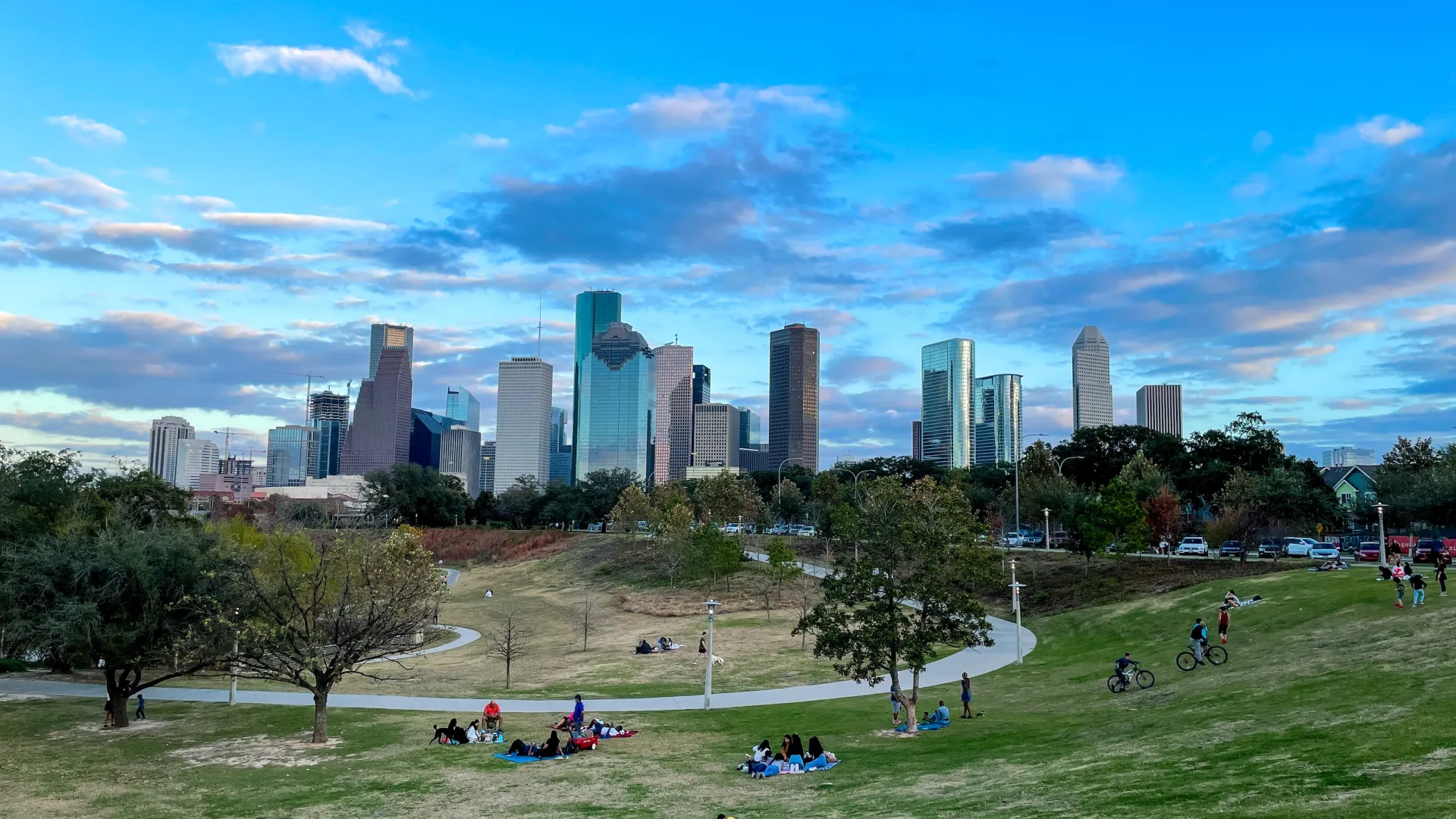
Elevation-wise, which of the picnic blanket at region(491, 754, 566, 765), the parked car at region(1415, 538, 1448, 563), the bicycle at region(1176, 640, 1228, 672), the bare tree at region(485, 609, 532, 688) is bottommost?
the bare tree at region(485, 609, 532, 688)

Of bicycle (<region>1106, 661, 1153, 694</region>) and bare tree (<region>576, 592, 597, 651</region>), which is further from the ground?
bicycle (<region>1106, 661, 1153, 694</region>)

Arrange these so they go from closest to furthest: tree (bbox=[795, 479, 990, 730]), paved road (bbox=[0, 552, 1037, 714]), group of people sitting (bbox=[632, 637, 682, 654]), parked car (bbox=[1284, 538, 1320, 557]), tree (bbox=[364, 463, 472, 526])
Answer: tree (bbox=[795, 479, 990, 730]) → paved road (bbox=[0, 552, 1037, 714]) → group of people sitting (bbox=[632, 637, 682, 654]) → parked car (bbox=[1284, 538, 1320, 557]) → tree (bbox=[364, 463, 472, 526])

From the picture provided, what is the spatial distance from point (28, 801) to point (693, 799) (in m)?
16.9

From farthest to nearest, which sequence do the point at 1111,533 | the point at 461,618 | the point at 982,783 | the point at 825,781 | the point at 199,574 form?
1. the point at 461,618
2. the point at 1111,533
3. the point at 199,574
4. the point at 825,781
5. the point at 982,783

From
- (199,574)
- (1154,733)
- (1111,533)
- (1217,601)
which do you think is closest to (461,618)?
(199,574)

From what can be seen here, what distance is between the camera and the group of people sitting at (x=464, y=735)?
30141 mm

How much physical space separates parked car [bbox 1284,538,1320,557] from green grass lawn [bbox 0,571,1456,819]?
3469 centimetres

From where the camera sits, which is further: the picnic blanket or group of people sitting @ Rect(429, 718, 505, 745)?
group of people sitting @ Rect(429, 718, 505, 745)

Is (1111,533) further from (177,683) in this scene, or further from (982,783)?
(177,683)

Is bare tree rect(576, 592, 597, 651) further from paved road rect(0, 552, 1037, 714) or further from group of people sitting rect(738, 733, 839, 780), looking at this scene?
group of people sitting rect(738, 733, 839, 780)

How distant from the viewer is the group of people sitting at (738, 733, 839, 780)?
2509 centimetres

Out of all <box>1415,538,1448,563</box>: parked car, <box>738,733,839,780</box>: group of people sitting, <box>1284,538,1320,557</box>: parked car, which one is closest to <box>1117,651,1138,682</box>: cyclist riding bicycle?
<box>738,733,839,780</box>: group of people sitting

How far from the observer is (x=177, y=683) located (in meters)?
45.5

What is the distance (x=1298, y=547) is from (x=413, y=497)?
5637 inches
